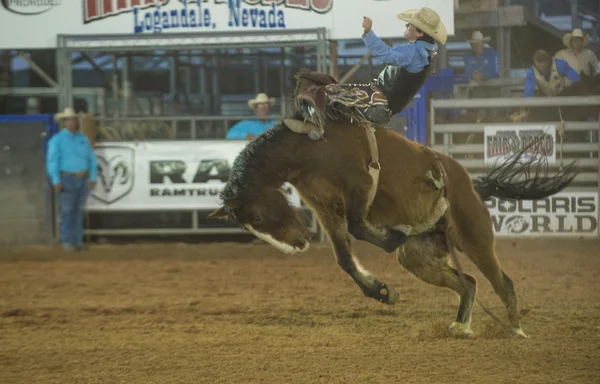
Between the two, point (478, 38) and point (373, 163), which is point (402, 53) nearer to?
point (373, 163)

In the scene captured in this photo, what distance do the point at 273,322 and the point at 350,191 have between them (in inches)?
64.0

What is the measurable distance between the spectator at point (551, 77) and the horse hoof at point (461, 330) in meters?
5.98

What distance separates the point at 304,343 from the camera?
5.11 metres

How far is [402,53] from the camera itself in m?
5.05

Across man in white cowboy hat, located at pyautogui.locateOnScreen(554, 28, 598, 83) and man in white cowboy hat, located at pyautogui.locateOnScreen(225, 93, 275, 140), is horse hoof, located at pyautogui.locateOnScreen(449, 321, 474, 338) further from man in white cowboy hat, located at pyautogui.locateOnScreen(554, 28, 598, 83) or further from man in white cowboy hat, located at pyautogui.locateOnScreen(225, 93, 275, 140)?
man in white cowboy hat, located at pyautogui.locateOnScreen(554, 28, 598, 83)

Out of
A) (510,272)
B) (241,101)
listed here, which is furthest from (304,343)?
(241,101)

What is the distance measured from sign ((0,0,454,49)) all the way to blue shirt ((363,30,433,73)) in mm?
4841

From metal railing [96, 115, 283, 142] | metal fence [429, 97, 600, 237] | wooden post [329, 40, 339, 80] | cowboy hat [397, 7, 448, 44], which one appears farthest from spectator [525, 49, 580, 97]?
cowboy hat [397, 7, 448, 44]

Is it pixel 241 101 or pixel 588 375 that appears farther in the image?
pixel 241 101

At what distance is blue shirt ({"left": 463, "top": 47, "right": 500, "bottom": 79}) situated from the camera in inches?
422

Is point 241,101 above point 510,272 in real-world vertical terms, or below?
above

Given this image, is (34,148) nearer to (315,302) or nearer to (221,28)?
(221,28)

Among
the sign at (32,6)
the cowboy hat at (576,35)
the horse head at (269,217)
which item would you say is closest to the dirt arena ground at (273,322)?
the horse head at (269,217)

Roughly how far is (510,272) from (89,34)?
19.7ft
